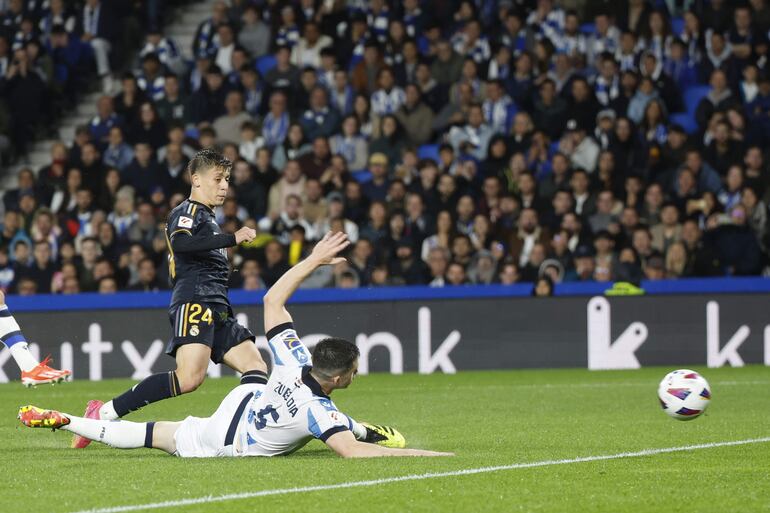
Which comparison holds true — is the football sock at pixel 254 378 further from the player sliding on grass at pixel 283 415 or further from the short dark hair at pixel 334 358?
the short dark hair at pixel 334 358

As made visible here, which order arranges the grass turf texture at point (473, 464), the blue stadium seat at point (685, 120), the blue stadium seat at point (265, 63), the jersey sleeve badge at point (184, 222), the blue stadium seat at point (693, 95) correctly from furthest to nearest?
the blue stadium seat at point (265, 63) → the blue stadium seat at point (693, 95) → the blue stadium seat at point (685, 120) → the jersey sleeve badge at point (184, 222) → the grass turf texture at point (473, 464)

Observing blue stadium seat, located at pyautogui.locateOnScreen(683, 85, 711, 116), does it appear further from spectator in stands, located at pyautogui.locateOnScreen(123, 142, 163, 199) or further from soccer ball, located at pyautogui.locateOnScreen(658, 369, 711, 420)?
soccer ball, located at pyautogui.locateOnScreen(658, 369, 711, 420)

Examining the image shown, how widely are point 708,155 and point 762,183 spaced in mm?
880

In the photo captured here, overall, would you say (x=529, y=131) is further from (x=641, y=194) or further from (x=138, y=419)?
(x=138, y=419)

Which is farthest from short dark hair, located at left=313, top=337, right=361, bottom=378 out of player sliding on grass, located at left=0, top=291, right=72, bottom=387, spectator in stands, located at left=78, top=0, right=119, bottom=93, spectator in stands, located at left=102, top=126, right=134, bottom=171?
spectator in stands, located at left=78, top=0, right=119, bottom=93

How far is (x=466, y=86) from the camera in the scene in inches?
774

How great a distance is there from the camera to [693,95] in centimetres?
1970

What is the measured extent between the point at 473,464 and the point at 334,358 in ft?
3.14

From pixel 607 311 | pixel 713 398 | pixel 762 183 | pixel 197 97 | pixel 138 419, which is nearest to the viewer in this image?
pixel 138 419

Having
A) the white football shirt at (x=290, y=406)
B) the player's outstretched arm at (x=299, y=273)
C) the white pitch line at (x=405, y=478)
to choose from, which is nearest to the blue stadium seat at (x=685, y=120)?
the white pitch line at (x=405, y=478)

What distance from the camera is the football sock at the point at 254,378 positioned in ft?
28.6

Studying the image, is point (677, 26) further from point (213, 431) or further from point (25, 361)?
point (213, 431)

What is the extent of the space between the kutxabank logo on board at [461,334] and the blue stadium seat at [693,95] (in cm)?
459

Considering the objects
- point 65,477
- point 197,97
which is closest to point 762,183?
point 197,97
